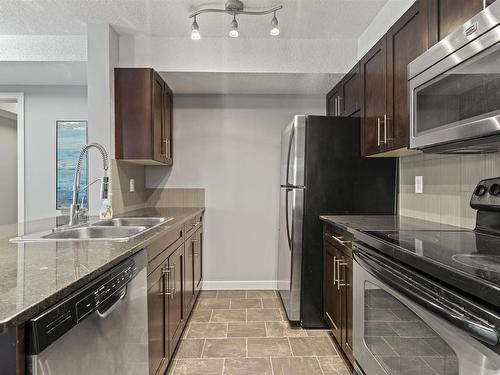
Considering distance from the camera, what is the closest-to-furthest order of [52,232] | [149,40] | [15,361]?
[15,361] → [52,232] → [149,40]

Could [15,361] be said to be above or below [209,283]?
above

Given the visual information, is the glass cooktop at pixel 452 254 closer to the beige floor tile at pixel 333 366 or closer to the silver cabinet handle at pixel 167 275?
the beige floor tile at pixel 333 366

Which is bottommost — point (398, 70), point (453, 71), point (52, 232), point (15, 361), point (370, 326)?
point (370, 326)

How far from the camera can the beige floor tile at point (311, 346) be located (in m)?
2.39

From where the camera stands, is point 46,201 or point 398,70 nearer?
point 398,70

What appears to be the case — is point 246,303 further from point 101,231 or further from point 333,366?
point 101,231

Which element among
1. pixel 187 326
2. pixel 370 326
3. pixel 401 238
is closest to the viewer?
pixel 401 238

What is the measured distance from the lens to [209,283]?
3867 mm

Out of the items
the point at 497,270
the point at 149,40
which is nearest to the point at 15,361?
the point at 497,270

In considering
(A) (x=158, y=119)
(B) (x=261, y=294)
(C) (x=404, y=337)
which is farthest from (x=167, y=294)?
(B) (x=261, y=294)

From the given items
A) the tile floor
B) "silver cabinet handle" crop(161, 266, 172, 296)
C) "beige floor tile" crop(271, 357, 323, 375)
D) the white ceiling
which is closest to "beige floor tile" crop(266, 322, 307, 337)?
the tile floor

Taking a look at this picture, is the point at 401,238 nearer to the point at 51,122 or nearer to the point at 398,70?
the point at 398,70

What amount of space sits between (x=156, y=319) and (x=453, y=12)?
206cm

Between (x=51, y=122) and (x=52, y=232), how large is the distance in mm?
2458
